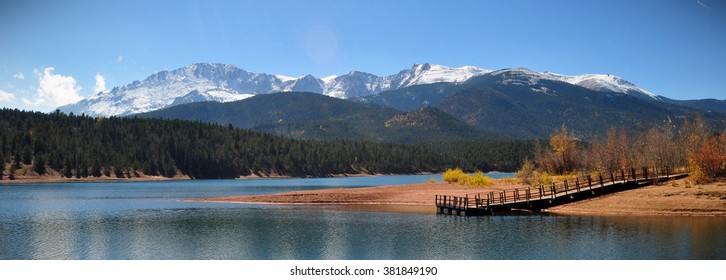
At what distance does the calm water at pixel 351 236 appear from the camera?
52.0 metres

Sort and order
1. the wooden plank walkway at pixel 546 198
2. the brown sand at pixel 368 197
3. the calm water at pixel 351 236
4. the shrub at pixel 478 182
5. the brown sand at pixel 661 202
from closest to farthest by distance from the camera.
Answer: the calm water at pixel 351 236, the brown sand at pixel 661 202, the wooden plank walkway at pixel 546 198, the brown sand at pixel 368 197, the shrub at pixel 478 182

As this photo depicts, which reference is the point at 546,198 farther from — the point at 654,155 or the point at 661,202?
the point at 654,155

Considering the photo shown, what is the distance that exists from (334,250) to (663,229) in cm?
3059

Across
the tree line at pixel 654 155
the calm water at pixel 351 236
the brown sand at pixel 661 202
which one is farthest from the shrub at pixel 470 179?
the calm water at pixel 351 236

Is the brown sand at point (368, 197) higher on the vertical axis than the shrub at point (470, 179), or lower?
lower

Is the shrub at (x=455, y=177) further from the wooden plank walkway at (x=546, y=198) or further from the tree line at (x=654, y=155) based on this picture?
the wooden plank walkway at (x=546, y=198)

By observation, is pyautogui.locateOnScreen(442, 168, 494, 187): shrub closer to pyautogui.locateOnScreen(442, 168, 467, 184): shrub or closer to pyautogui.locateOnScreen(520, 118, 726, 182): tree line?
pyautogui.locateOnScreen(442, 168, 467, 184): shrub

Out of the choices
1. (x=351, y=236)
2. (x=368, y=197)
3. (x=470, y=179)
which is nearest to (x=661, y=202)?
(x=351, y=236)

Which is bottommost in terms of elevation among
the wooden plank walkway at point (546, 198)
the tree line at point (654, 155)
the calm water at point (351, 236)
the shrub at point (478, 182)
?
the calm water at point (351, 236)

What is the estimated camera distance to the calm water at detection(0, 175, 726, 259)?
171 feet

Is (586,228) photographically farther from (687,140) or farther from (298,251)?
(687,140)
